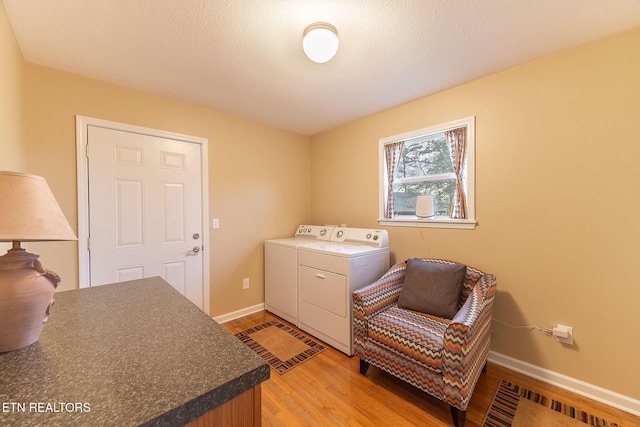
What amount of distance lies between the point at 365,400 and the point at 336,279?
2.84ft

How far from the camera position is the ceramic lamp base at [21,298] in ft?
2.25

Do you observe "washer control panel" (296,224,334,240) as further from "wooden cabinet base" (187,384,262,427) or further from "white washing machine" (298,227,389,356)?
"wooden cabinet base" (187,384,262,427)

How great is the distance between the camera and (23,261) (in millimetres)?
753

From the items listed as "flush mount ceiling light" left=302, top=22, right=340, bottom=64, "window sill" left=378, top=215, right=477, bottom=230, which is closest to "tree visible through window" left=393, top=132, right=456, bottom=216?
"window sill" left=378, top=215, right=477, bottom=230

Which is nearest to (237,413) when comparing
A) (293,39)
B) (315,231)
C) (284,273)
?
(293,39)

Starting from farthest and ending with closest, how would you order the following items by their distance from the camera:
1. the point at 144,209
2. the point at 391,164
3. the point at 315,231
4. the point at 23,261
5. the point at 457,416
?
the point at 315,231 < the point at 391,164 < the point at 144,209 < the point at 457,416 < the point at 23,261

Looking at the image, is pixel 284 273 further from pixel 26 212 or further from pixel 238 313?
pixel 26 212

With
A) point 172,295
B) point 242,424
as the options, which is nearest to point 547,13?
point 242,424

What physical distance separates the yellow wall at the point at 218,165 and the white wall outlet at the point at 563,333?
2.69 meters

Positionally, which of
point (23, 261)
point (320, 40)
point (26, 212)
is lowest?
point (23, 261)

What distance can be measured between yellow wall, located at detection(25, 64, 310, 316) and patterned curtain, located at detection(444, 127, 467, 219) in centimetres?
192

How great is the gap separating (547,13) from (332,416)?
2.61m

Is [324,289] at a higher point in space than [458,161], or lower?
lower

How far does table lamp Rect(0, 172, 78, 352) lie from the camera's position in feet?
2.25
